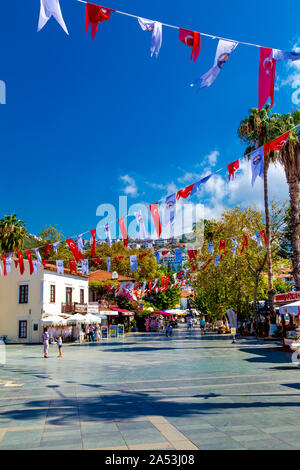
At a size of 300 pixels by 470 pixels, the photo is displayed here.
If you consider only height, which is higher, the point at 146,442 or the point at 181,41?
the point at 181,41

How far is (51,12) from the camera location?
6773 millimetres

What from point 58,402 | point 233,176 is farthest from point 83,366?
point 233,176

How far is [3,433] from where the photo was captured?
20.7ft

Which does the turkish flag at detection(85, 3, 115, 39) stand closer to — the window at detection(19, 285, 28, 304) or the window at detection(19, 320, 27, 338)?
the window at detection(19, 285, 28, 304)

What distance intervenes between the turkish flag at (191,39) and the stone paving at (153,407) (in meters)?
7.17

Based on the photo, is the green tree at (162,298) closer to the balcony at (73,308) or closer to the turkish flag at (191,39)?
the balcony at (73,308)

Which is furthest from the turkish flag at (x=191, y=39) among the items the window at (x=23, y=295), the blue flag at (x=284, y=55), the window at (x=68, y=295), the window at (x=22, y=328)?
the window at (x=68, y=295)

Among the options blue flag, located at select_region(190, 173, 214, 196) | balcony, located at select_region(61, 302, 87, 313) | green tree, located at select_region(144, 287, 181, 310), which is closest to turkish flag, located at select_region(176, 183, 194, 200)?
blue flag, located at select_region(190, 173, 214, 196)

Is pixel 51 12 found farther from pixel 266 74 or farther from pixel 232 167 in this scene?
pixel 232 167

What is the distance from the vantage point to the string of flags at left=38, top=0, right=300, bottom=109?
6.77m

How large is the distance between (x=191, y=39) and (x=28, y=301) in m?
31.9

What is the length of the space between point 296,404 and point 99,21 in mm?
8736

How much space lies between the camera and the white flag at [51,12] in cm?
674
